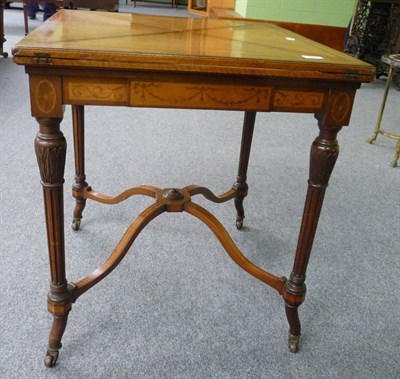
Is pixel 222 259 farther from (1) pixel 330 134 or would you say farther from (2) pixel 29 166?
(2) pixel 29 166

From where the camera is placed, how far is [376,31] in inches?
178

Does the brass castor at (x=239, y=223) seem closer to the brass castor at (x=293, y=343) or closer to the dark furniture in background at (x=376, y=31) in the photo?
the brass castor at (x=293, y=343)

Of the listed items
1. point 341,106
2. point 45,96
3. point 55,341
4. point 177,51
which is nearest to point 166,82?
point 177,51

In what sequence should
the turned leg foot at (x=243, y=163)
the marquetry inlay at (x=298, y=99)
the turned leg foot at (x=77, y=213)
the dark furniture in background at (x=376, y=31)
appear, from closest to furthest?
the marquetry inlay at (x=298, y=99), the turned leg foot at (x=243, y=163), the turned leg foot at (x=77, y=213), the dark furniture in background at (x=376, y=31)

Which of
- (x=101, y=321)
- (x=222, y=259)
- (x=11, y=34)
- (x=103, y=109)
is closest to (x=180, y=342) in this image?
(x=101, y=321)

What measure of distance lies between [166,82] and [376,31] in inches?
167

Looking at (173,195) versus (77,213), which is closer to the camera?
(173,195)

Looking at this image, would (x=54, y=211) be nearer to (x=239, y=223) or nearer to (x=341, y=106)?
(x=341, y=106)

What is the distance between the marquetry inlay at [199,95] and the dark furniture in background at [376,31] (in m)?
3.93

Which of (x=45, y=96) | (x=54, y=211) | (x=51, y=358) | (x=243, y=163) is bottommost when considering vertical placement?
(x=51, y=358)

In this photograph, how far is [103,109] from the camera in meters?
3.22

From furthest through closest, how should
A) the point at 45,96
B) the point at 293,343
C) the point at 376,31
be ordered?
the point at 376,31
the point at 293,343
the point at 45,96

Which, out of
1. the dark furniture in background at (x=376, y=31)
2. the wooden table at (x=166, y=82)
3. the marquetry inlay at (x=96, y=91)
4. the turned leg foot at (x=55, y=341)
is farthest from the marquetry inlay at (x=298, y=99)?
the dark furniture in background at (x=376, y=31)

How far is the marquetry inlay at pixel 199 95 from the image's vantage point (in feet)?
3.13
